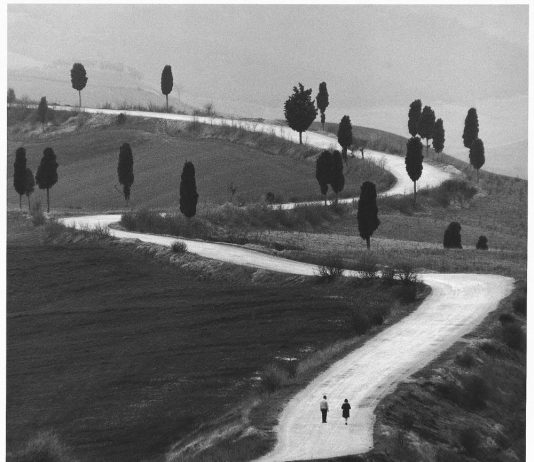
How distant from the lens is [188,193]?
223 ft

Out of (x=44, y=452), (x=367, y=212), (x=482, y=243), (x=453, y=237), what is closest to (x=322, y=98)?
(x=453, y=237)

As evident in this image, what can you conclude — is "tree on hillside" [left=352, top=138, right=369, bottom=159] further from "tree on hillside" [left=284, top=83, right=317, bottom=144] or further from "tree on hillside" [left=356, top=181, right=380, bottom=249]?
"tree on hillside" [left=356, top=181, right=380, bottom=249]

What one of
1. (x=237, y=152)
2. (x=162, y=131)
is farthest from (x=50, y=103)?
(x=237, y=152)

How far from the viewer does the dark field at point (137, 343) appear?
118 feet

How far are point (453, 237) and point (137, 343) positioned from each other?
21996mm

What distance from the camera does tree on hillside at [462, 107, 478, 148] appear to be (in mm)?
68719

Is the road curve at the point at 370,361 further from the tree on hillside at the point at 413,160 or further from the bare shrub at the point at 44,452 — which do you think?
the tree on hillside at the point at 413,160

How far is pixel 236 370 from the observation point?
39.0 m

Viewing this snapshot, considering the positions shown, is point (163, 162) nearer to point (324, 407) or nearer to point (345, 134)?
point (345, 134)

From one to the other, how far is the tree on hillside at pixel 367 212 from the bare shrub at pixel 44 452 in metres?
27.3

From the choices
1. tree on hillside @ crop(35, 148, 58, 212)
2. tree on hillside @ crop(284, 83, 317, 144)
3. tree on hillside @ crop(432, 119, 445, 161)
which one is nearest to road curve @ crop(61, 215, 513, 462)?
tree on hillside @ crop(35, 148, 58, 212)

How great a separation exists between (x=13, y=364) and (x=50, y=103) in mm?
90588

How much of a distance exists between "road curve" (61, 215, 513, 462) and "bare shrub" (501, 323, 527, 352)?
1.30 m

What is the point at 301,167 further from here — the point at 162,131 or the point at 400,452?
the point at 400,452
